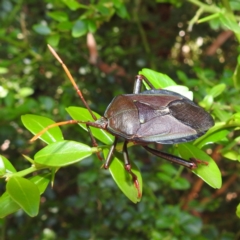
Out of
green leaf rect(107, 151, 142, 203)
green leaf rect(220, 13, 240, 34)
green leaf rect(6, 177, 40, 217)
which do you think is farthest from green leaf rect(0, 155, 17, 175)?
green leaf rect(220, 13, 240, 34)

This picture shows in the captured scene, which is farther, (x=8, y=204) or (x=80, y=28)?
(x=80, y=28)

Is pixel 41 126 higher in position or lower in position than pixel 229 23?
lower

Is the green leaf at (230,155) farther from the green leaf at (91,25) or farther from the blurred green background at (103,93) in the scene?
the green leaf at (91,25)

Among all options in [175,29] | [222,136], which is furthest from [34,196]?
[175,29]

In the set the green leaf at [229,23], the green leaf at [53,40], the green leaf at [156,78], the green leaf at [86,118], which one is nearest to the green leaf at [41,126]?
the green leaf at [86,118]

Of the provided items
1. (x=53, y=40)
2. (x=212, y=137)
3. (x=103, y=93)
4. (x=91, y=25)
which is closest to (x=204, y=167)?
(x=212, y=137)

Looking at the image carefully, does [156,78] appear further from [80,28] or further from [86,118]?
[80,28]
